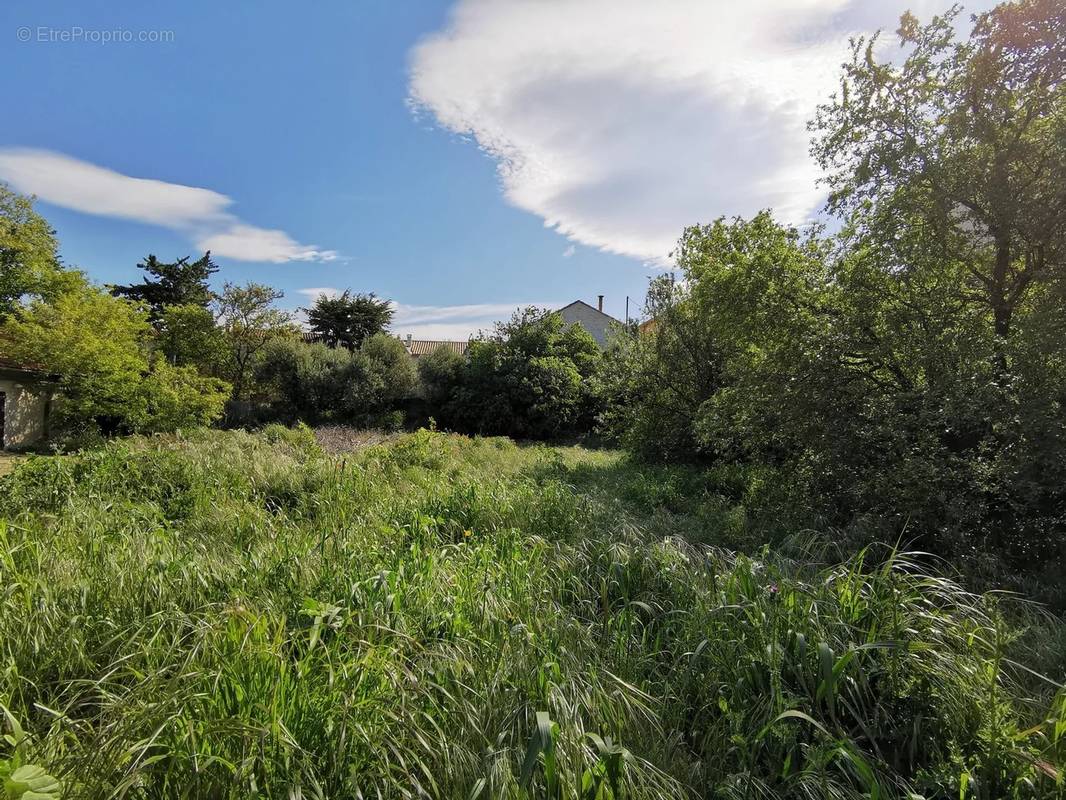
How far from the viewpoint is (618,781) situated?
1.56 m

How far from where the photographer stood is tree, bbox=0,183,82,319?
51.7 feet

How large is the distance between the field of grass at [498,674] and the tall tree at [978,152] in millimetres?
4183

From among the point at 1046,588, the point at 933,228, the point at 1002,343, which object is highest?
the point at 933,228

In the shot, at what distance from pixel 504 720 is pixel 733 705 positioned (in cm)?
101

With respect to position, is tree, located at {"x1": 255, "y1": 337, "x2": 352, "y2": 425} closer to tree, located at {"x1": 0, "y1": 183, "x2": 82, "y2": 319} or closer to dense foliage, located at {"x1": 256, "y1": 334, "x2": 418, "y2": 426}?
dense foliage, located at {"x1": 256, "y1": 334, "x2": 418, "y2": 426}

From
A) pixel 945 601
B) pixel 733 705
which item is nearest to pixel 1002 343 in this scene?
pixel 945 601

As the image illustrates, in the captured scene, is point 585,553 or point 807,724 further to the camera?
point 585,553

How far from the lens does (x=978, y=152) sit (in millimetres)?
5438

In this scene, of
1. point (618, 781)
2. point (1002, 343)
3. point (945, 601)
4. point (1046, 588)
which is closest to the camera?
point (618, 781)

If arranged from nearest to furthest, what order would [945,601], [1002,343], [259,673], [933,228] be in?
[259,673] → [945,601] → [1002,343] → [933,228]

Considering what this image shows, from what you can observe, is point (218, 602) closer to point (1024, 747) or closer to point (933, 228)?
point (1024, 747)

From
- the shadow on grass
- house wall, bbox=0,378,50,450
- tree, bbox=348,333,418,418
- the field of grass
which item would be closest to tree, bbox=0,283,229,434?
house wall, bbox=0,378,50,450

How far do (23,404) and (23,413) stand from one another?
266mm

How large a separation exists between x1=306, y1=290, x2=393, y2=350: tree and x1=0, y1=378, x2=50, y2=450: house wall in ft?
49.7
